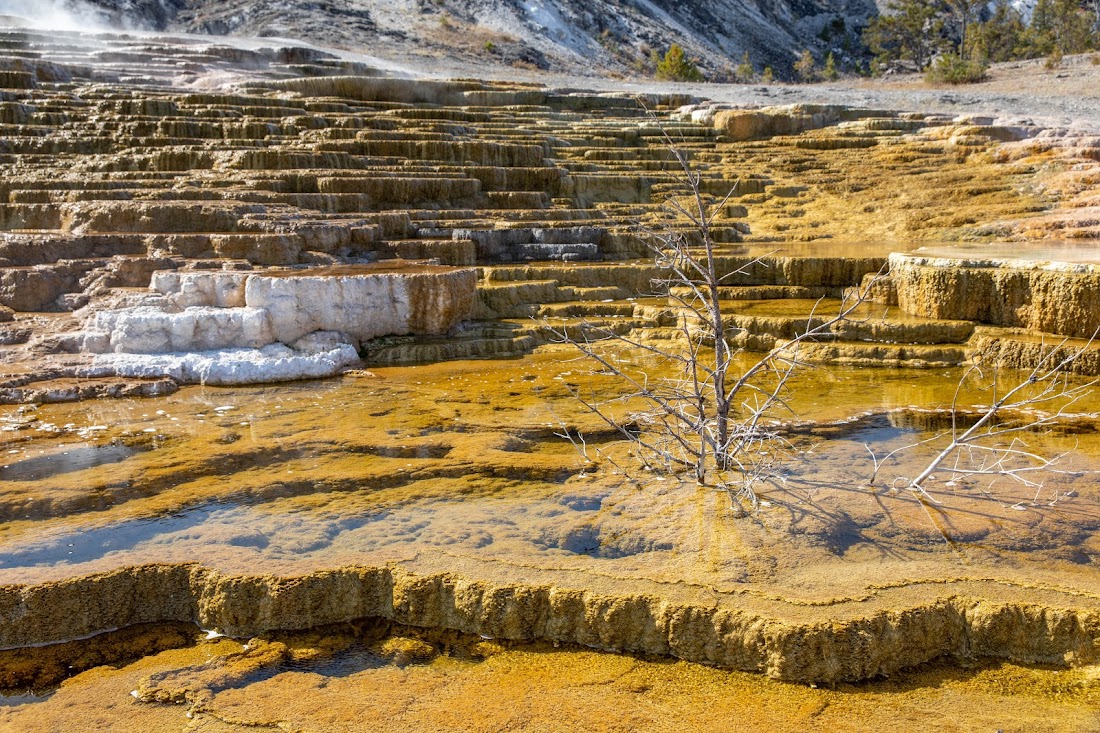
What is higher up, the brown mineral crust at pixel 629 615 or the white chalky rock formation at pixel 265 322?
the white chalky rock formation at pixel 265 322

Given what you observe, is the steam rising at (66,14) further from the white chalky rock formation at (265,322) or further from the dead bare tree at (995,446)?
the dead bare tree at (995,446)

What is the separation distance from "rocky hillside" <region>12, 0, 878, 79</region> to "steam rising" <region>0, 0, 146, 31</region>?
37mm

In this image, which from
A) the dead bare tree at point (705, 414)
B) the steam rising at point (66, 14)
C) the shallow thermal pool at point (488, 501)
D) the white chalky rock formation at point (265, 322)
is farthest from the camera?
the steam rising at point (66, 14)

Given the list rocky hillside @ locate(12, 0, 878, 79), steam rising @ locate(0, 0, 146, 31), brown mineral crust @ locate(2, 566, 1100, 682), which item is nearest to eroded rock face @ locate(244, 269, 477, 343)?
brown mineral crust @ locate(2, 566, 1100, 682)

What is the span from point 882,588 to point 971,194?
10213 millimetres

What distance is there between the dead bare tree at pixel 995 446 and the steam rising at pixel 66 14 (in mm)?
24528

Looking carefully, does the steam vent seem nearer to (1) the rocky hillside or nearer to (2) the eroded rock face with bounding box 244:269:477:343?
(2) the eroded rock face with bounding box 244:269:477:343

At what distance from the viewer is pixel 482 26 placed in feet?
92.7

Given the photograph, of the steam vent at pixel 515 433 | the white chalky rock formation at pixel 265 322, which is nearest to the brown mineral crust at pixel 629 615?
the steam vent at pixel 515 433

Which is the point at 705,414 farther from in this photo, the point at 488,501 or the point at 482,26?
the point at 482,26

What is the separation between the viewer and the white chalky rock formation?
23.4 feet

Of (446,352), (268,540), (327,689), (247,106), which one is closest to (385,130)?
(247,106)

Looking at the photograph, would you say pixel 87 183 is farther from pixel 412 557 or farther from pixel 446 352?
pixel 412 557

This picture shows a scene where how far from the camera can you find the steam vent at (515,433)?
296cm
